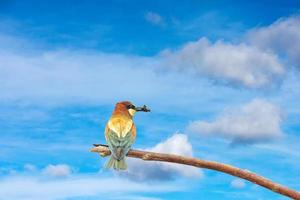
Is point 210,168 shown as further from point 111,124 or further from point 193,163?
point 111,124

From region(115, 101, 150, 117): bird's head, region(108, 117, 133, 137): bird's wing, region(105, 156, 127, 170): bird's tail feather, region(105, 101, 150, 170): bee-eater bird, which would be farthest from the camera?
region(115, 101, 150, 117): bird's head

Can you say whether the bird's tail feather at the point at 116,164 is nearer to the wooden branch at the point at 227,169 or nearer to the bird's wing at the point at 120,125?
the wooden branch at the point at 227,169

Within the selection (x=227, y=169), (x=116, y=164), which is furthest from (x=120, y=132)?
(x=227, y=169)

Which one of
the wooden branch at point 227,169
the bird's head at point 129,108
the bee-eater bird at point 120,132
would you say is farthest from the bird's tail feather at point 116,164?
the bird's head at point 129,108

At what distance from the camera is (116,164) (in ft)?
30.1

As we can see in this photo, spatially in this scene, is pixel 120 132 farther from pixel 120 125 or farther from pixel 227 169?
pixel 227 169

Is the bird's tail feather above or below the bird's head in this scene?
below

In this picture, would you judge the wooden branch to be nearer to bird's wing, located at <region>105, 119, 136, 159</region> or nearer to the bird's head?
bird's wing, located at <region>105, 119, 136, 159</region>

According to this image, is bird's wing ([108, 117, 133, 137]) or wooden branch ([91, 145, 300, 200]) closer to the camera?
wooden branch ([91, 145, 300, 200])

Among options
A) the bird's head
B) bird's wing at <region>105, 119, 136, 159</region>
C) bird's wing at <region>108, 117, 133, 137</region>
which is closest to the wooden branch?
bird's wing at <region>105, 119, 136, 159</region>

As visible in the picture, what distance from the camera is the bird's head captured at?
10.4 m

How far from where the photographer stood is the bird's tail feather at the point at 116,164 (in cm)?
911

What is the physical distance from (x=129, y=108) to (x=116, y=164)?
66.4 inches

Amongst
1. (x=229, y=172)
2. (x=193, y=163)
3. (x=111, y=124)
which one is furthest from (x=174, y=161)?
(x=111, y=124)
